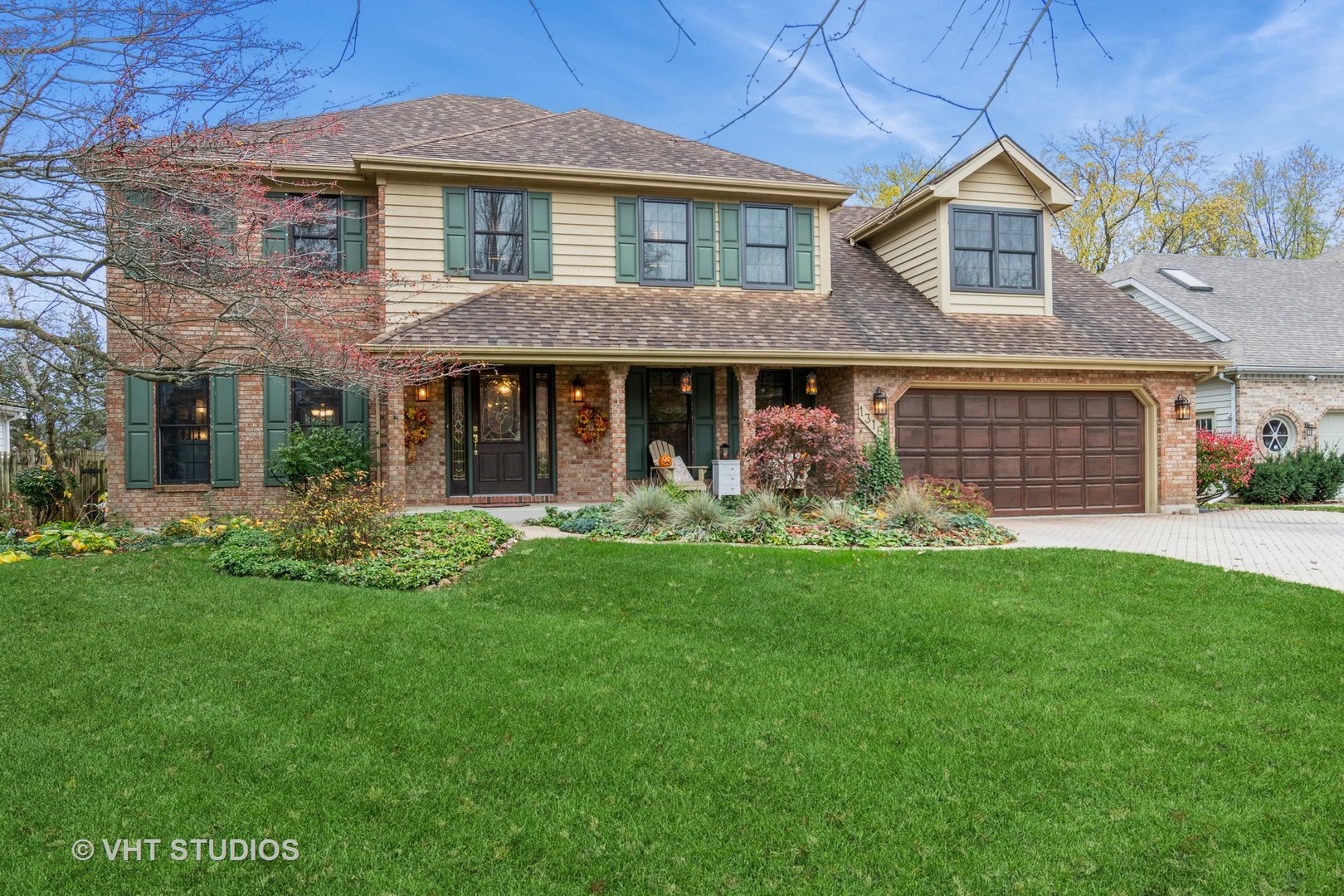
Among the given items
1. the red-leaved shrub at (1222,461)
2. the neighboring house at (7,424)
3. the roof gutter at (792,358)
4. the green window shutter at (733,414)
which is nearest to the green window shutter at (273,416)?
the roof gutter at (792,358)

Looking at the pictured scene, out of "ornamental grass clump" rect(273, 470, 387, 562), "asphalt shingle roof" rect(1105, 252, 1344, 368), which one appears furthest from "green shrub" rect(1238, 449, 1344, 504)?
"ornamental grass clump" rect(273, 470, 387, 562)

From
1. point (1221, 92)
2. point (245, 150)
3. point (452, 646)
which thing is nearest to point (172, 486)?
point (245, 150)

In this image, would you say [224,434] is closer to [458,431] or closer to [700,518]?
[458,431]

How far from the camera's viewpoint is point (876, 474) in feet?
40.8

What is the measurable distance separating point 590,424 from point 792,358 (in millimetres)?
3434

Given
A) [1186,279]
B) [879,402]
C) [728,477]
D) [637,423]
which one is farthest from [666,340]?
[1186,279]

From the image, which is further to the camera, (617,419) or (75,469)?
(75,469)

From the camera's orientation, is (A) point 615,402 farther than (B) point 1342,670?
Yes

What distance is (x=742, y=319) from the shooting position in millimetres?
12938

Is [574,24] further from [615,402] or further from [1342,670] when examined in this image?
[615,402]

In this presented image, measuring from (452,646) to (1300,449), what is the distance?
1866 centimetres

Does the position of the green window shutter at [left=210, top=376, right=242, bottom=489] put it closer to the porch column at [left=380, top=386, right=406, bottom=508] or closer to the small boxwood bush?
the porch column at [left=380, top=386, right=406, bottom=508]

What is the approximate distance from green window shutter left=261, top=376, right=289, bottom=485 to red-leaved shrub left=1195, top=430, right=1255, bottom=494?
1636 centimetres

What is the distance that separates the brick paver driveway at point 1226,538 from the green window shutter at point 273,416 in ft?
35.4
